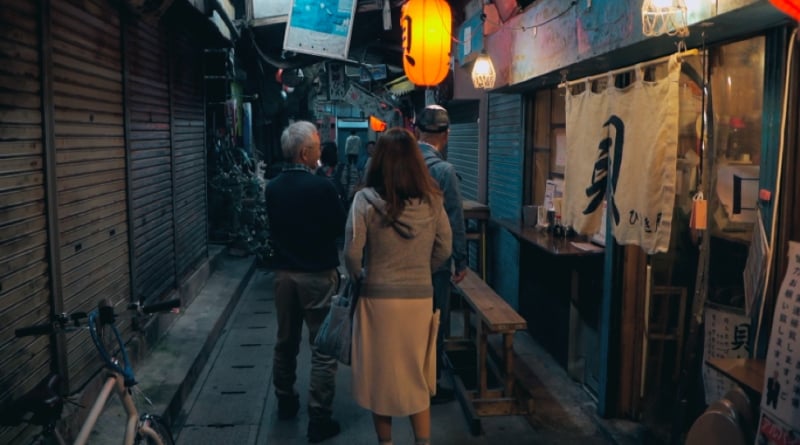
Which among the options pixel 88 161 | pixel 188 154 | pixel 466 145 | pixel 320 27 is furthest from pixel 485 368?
pixel 320 27

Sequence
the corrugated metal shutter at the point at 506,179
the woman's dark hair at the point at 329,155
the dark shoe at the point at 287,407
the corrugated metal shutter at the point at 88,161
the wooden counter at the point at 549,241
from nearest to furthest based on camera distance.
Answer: the corrugated metal shutter at the point at 88,161
the dark shoe at the point at 287,407
the wooden counter at the point at 549,241
the corrugated metal shutter at the point at 506,179
the woman's dark hair at the point at 329,155

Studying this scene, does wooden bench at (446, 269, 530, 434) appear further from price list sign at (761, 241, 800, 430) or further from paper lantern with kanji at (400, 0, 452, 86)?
paper lantern with kanji at (400, 0, 452, 86)

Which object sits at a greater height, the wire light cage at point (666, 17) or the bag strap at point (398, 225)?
the wire light cage at point (666, 17)

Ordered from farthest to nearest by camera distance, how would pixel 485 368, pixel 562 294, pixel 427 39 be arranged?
pixel 427 39 → pixel 562 294 → pixel 485 368

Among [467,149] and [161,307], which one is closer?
[161,307]

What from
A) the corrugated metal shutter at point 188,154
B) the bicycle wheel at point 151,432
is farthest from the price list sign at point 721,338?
the corrugated metal shutter at point 188,154

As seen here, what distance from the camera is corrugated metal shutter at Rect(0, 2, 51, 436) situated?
477 centimetres

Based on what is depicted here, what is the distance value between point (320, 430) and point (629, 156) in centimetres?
376

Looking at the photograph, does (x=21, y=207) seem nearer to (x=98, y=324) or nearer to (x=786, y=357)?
(x=98, y=324)

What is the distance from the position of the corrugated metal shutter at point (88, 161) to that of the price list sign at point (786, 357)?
4582 mm

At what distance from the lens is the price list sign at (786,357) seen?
132 inches

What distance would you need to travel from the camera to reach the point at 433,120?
7000mm

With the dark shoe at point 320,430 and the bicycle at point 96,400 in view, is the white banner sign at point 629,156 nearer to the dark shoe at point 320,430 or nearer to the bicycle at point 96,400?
the dark shoe at point 320,430

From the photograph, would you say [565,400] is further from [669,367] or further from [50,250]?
[50,250]
